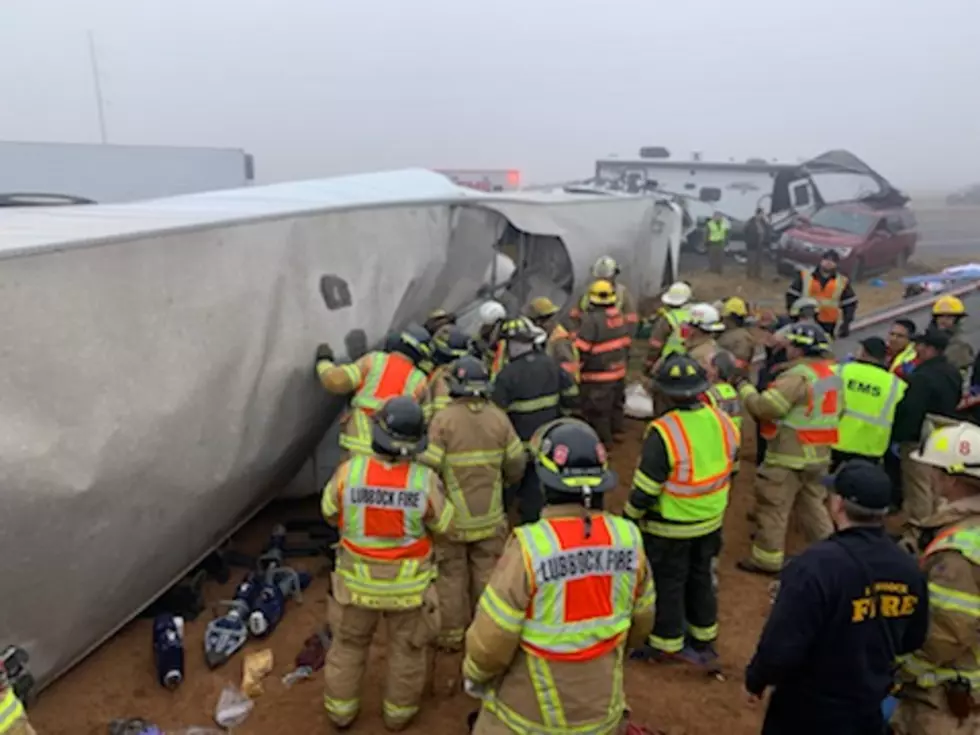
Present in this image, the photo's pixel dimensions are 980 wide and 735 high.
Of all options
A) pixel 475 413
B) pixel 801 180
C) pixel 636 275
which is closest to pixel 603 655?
pixel 475 413

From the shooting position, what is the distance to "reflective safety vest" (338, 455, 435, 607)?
12.3 ft

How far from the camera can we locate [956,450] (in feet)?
10.3

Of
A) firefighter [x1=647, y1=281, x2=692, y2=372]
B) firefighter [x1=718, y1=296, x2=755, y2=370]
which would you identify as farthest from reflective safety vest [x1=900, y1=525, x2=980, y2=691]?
firefighter [x1=647, y1=281, x2=692, y2=372]

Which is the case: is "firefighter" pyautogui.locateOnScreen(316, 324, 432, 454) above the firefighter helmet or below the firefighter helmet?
below

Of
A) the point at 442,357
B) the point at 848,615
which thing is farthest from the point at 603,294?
the point at 848,615

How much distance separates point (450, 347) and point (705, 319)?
222 centimetres

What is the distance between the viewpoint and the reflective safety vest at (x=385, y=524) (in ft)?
12.3

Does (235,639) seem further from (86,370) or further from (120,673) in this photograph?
(86,370)

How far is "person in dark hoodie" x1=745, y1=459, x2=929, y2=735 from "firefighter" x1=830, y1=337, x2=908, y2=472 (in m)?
2.96

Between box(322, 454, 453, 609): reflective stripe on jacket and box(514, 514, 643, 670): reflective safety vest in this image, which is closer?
box(514, 514, 643, 670): reflective safety vest

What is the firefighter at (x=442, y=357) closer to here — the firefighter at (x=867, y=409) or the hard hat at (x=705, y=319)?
the hard hat at (x=705, y=319)

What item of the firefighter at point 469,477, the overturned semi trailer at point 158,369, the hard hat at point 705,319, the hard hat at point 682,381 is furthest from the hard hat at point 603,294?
the hard hat at point 682,381

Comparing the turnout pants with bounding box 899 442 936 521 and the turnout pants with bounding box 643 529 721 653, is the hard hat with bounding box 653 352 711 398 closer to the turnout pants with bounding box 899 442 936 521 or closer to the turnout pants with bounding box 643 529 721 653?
the turnout pants with bounding box 643 529 721 653

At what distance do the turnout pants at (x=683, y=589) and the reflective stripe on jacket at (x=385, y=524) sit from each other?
4.25 ft
